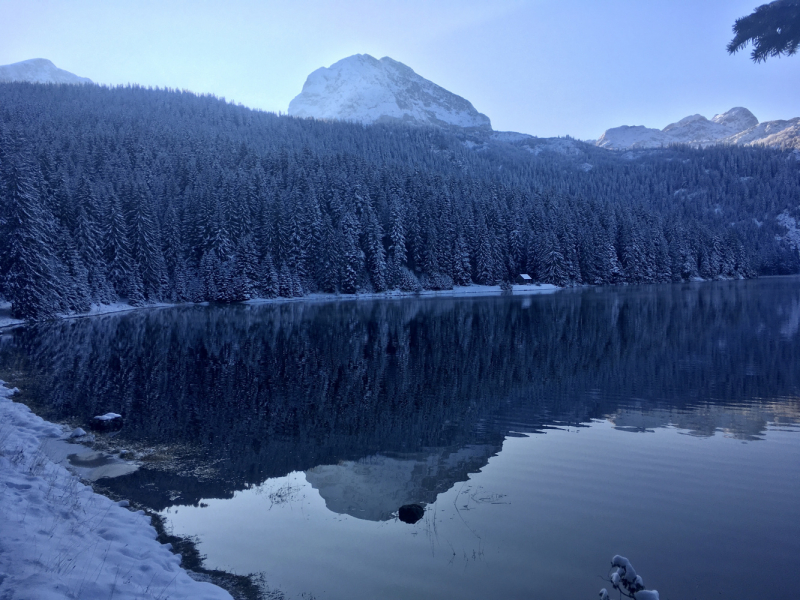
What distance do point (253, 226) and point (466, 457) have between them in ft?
256

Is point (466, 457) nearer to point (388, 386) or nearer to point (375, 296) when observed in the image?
point (388, 386)

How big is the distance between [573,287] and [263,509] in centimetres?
10255

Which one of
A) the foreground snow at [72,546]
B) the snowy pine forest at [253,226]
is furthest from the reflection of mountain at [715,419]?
the snowy pine forest at [253,226]

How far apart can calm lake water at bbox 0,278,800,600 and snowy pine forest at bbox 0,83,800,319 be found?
113 feet

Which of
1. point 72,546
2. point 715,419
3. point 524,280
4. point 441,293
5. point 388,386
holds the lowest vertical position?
point 388,386

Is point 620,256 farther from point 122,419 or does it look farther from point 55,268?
point 122,419

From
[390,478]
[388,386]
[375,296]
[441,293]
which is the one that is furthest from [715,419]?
[441,293]

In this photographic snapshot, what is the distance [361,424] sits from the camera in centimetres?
1738

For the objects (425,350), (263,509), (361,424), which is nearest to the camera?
(263,509)

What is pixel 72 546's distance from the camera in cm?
741

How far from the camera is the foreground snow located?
238 inches

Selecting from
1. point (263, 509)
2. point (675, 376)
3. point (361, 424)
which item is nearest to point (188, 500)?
point (263, 509)

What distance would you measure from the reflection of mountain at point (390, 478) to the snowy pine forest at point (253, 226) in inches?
1913

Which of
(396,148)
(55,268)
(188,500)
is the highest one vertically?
(396,148)
